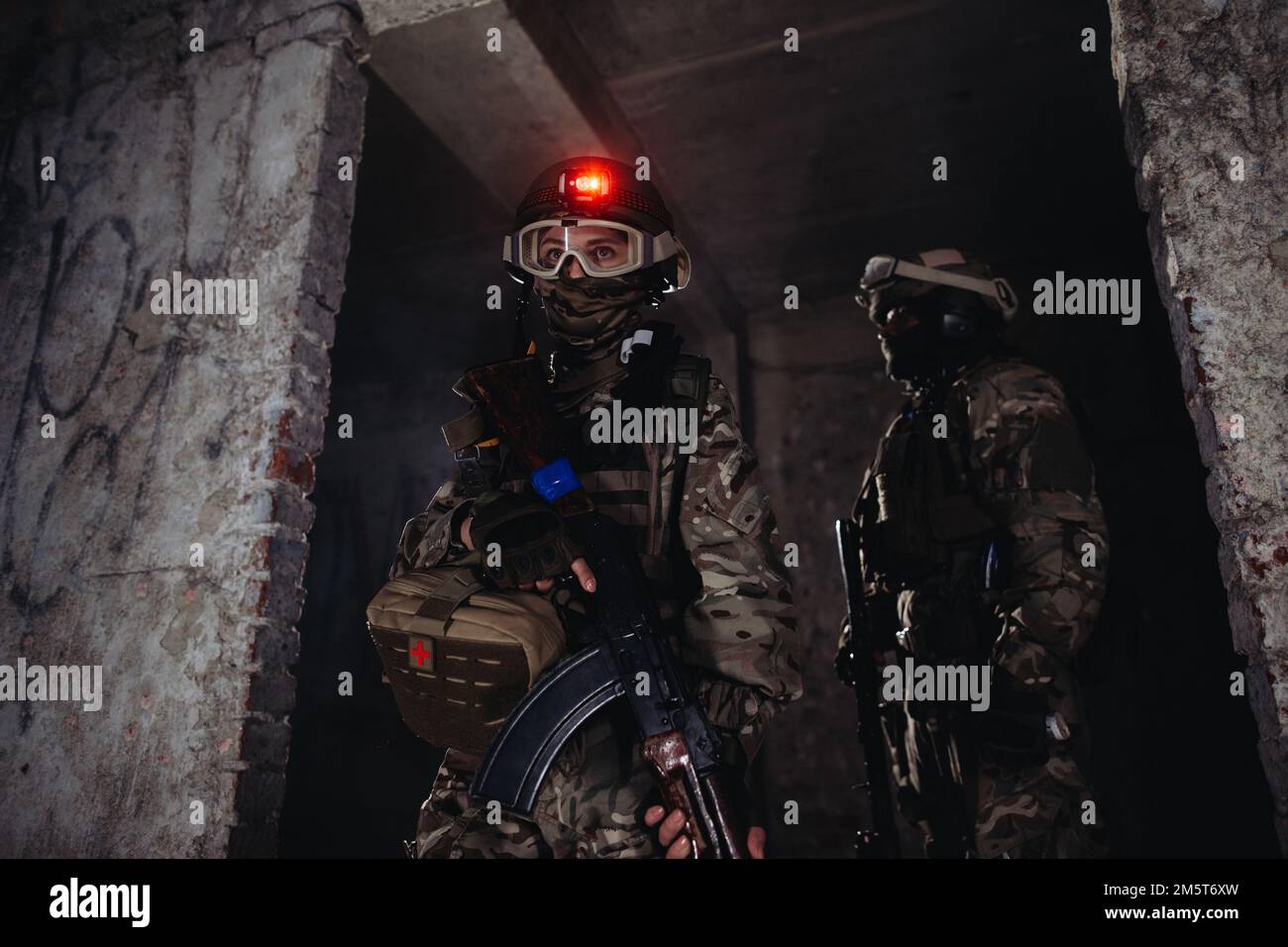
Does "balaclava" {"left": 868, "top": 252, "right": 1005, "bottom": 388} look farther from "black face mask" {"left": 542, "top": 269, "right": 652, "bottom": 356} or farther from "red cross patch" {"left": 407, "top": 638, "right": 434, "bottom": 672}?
"red cross patch" {"left": 407, "top": 638, "right": 434, "bottom": 672}

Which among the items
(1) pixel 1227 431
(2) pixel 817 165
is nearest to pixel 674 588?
(1) pixel 1227 431

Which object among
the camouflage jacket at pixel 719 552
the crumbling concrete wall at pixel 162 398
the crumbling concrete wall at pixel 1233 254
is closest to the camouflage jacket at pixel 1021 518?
the crumbling concrete wall at pixel 1233 254

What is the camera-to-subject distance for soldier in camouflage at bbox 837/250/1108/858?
2.57 meters

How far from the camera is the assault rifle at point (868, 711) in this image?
120 inches

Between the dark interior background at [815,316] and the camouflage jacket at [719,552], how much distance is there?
756 mm

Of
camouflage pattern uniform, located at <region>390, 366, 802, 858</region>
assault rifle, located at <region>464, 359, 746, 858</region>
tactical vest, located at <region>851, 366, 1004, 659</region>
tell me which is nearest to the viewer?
assault rifle, located at <region>464, 359, 746, 858</region>

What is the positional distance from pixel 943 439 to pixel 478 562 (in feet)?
6.02

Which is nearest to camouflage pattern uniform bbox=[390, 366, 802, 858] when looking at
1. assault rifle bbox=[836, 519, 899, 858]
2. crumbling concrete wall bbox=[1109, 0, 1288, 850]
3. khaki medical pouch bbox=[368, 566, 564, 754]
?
khaki medical pouch bbox=[368, 566, 564, 754]

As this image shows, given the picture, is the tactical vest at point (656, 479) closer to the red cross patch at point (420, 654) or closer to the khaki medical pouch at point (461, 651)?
the khaki medical pouch at point (461, 651)

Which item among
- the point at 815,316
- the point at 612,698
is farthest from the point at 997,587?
the point at 815,316
